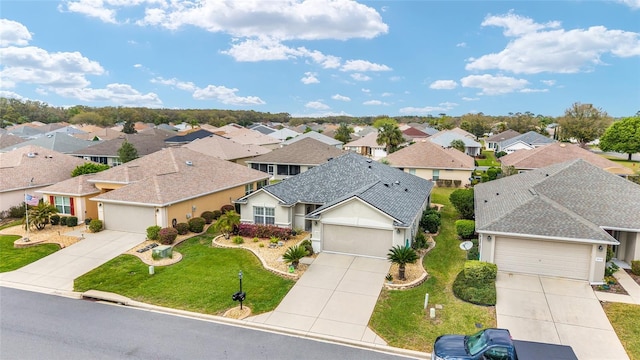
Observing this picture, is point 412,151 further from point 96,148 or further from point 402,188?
point 96,148

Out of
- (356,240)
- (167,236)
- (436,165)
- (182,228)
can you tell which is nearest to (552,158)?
(436,165)

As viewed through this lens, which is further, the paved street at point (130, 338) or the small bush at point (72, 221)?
the small bush at point (72, 221)

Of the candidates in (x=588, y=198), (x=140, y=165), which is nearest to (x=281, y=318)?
(x=588, y=198)

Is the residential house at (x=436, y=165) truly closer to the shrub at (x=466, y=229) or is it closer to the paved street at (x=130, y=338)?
the shrub at (x=466, y=229)

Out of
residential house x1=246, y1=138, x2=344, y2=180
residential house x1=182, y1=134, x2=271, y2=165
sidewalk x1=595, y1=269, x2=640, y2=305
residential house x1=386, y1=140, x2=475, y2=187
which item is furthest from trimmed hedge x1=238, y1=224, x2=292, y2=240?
residential house x1=386, y1=140, x2=475, y2=187

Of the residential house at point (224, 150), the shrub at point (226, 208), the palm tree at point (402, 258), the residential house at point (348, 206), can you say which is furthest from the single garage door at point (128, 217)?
the residential house at point (224, 150)

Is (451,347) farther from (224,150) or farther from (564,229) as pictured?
(224,150)
